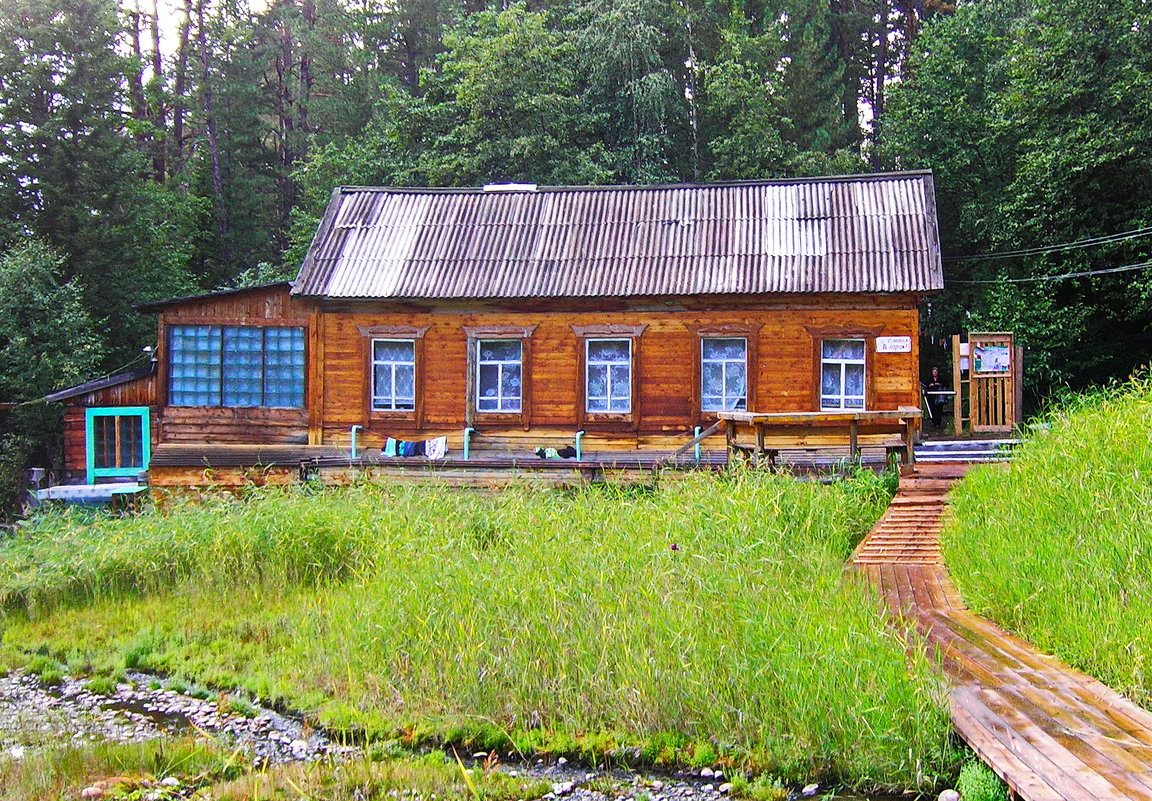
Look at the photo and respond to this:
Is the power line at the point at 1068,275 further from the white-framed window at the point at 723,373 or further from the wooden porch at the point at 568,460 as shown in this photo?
the white-framed window at the point at 723,373

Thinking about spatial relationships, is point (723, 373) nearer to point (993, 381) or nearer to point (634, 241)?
point (634, 241)

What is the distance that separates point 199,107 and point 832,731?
3368 centimetres

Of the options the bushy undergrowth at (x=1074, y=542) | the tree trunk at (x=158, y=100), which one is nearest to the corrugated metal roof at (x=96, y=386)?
the bushy undergrowth at (x=1074, y=542)

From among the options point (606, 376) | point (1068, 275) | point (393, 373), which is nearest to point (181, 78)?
point (393, 373)

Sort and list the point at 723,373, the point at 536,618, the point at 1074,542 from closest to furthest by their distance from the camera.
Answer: the point at 1074,542 → the point at 536,618 → the point at 723,373

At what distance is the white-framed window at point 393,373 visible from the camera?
16.8m

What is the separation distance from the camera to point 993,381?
16.9 meters

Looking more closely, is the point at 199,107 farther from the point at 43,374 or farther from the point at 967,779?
the point at 967,779

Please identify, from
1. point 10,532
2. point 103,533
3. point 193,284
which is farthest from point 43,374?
point 103,533

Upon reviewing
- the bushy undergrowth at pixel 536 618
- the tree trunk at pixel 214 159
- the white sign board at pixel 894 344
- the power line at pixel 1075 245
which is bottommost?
the bushy undergrowth at pixel 536 618

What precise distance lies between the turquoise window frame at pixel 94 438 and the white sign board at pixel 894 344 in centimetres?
1286

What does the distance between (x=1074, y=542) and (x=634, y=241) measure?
10895 mm

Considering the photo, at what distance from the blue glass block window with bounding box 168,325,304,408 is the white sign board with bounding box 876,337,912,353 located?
9345 mm

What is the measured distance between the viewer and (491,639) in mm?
7168
